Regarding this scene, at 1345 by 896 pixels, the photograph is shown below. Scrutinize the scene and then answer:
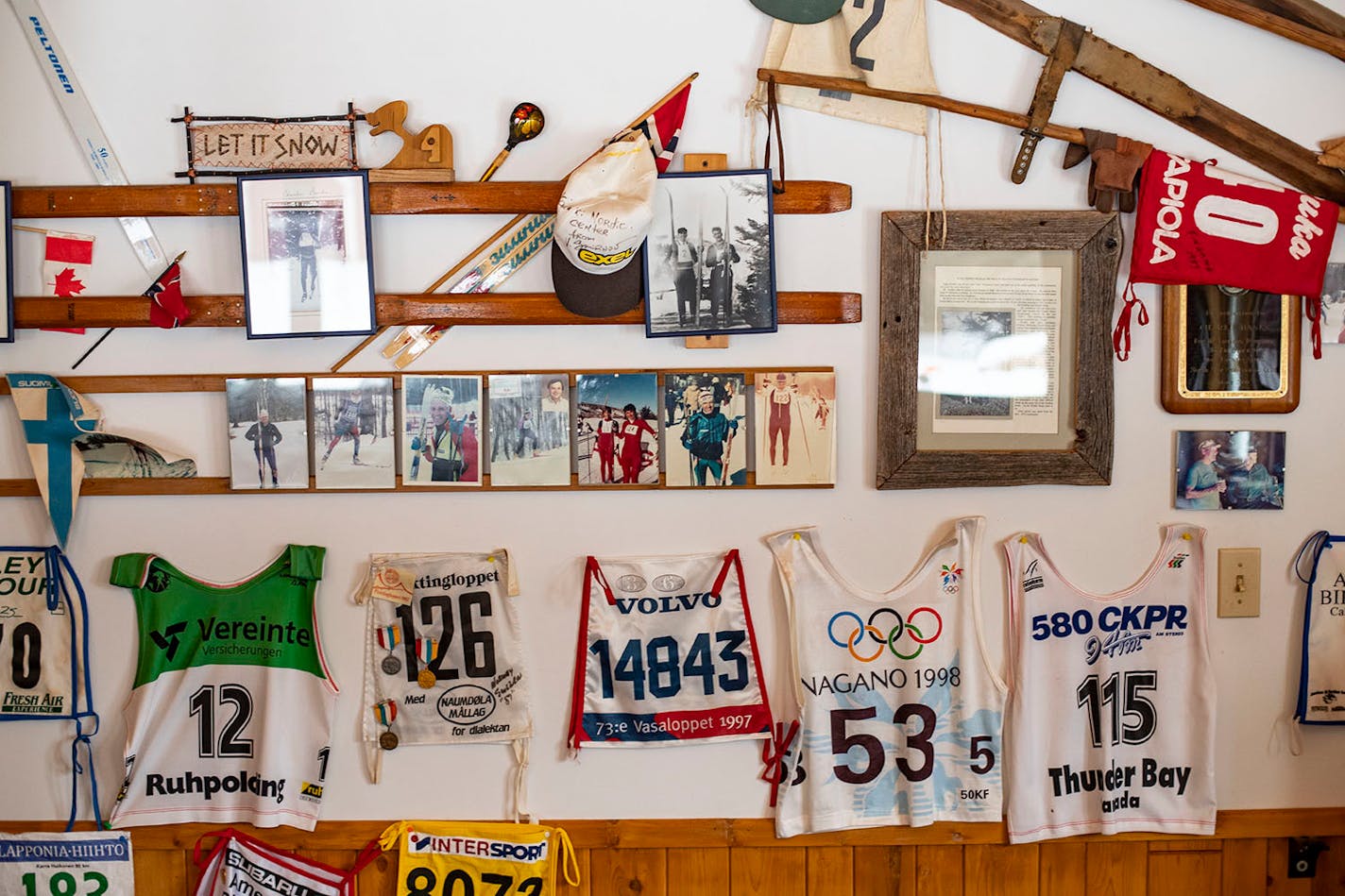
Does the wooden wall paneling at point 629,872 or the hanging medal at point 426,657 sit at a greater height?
the hanging medal at point 426,657

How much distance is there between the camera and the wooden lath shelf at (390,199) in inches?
67.2

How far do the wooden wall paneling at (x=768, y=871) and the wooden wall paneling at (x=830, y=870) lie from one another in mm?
15

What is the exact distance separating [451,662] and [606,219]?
0.88 meters

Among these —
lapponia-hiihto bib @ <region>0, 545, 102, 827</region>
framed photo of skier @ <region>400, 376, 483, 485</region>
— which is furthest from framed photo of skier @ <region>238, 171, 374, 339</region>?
lapponia-hiihto bib @ <region>0, 545, 102, 827</region>

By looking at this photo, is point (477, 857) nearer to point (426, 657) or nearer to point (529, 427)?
point (426, 657)

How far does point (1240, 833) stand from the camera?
5.98ft

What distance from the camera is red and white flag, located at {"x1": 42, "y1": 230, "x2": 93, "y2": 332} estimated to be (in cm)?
176

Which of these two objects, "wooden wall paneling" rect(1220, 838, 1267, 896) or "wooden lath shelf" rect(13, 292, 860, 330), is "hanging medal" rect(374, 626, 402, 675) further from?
"wooden wall paneling" rect(1220, 838, 1267, 896)

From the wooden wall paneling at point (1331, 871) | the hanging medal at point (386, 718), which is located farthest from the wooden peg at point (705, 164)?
the wooden wall paneling at point (1331, 871)

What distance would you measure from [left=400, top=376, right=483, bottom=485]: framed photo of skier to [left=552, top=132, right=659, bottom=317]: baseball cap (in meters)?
0.27

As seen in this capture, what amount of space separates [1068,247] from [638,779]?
130 cm

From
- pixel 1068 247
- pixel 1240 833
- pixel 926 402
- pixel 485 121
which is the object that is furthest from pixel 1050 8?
pixel 1240 833

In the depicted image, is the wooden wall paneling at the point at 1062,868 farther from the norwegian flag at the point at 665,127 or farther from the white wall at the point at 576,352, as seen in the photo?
the norwegian flag at the point at 665,127

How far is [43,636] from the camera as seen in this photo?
1805 millimetres
